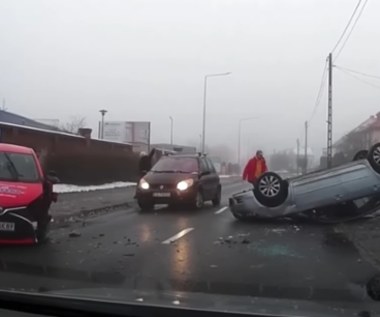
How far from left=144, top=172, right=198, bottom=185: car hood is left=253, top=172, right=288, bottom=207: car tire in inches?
178

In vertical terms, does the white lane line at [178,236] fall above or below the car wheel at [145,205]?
below

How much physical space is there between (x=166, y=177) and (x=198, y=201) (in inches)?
45.6

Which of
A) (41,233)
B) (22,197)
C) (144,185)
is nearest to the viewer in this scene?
(22,197)

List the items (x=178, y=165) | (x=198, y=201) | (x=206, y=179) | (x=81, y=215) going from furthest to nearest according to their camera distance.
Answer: (x=206, y=179), (x=178, y=165), (x=198, y=201), (x=81, y=215)

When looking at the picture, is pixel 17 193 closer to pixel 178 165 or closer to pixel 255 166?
pixel 178 165

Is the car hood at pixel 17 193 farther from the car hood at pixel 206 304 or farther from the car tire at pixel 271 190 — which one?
the car tire at pixel 271 190

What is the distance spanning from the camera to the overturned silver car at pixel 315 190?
12750mm

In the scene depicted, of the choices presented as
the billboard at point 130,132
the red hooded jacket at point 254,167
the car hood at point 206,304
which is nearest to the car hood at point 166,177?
the red hooded jacket at point 254,167

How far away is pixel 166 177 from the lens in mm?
17922

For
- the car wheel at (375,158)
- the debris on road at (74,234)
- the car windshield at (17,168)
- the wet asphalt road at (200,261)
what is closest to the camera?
the wet asphalt road at (200,261)

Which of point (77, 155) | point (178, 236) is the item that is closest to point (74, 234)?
point (178, 236)

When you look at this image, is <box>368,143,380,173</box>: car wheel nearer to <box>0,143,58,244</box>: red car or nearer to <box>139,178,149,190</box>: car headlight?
<box>0,143,58,244</box>: red car

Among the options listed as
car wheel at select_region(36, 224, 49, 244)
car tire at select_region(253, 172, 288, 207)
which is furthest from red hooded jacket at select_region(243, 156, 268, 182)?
car wheel at select_region(36, 224, 49, 244)

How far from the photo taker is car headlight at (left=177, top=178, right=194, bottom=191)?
17578 millimetres
